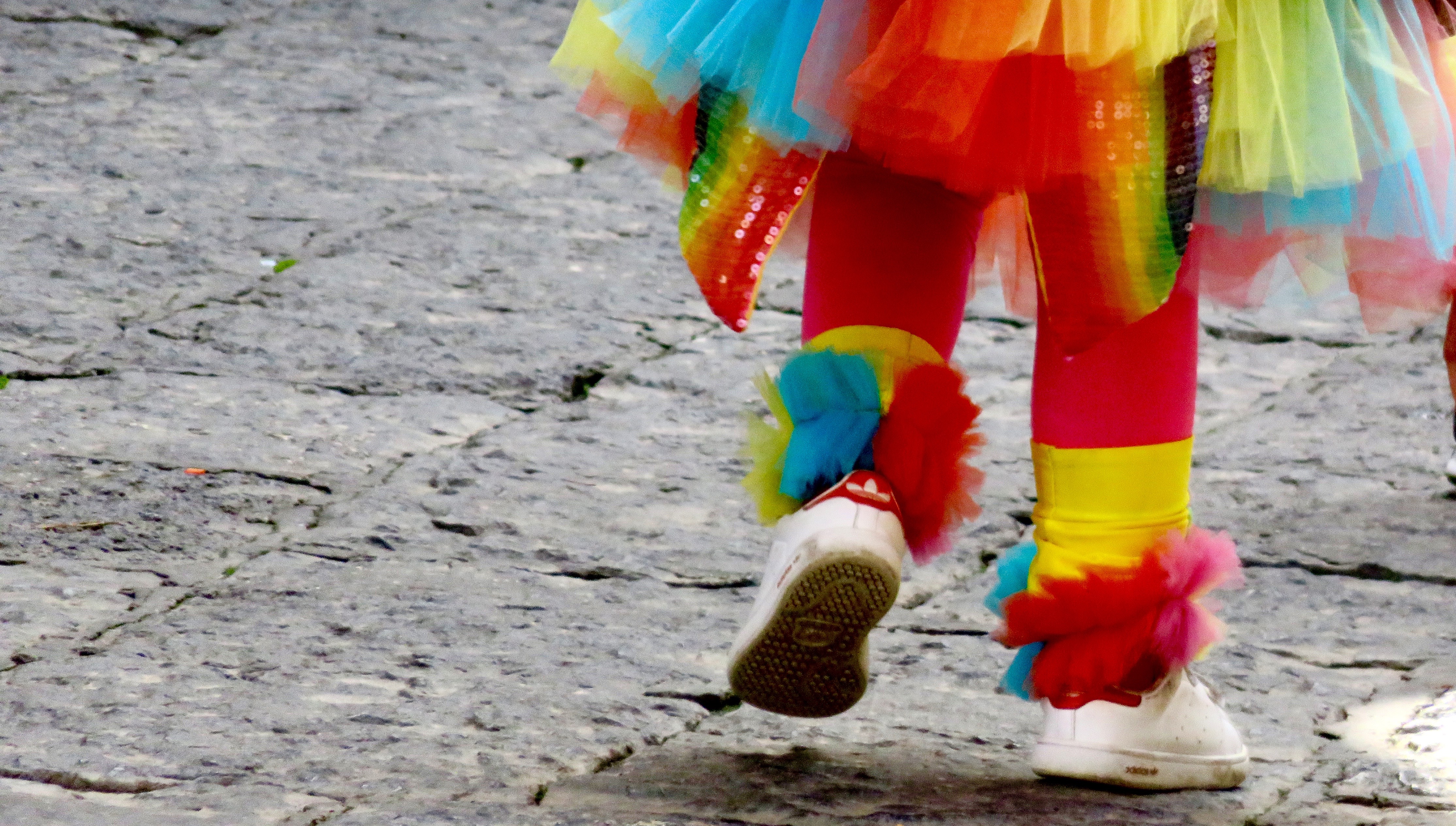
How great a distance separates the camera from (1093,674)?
3.43 feet

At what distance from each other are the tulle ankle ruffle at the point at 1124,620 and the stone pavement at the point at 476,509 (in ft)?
0.27

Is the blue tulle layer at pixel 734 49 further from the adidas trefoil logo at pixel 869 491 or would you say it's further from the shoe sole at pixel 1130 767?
the shoe sole at pixel 1130 767

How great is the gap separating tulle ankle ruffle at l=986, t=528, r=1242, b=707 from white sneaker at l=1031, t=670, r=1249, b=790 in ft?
0.04

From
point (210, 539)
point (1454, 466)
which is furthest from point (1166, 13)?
point (1454, 466)

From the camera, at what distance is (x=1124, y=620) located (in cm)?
104

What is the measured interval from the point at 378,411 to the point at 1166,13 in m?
1.24

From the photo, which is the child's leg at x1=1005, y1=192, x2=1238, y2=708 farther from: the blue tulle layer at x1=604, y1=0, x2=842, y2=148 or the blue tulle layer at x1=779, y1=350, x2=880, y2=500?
the blue tulle layer at x1=604, y1=0, x2=842, y2=148

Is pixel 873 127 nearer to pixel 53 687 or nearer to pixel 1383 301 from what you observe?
pixel 1383 301

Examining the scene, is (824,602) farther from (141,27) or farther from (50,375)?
(141,27)

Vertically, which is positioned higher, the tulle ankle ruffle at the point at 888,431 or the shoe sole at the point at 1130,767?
the tulle ankle ruffle at the point at 888,431

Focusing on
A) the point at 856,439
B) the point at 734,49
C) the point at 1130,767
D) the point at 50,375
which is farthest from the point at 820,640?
the point at 50,375

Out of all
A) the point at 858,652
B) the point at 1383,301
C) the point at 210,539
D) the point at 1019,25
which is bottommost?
the point at 210,539

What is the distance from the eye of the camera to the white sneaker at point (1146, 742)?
1.06 m

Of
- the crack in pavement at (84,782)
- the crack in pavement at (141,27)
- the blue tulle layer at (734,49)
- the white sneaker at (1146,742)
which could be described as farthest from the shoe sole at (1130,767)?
the crack in pavement at (141,27)
